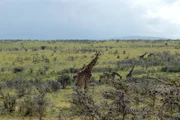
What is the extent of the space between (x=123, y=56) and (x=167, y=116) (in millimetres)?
92290

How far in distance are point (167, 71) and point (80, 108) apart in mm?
66064

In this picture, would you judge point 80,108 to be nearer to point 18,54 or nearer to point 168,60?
point 168,60

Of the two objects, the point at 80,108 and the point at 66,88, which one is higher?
the point at 80,108

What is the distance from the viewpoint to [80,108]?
2008 centimetres

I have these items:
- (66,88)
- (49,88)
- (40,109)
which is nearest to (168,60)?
(66,88)

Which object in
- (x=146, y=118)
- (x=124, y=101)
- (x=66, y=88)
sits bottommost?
(x=66, y=88)

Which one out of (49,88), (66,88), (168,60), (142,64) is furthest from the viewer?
(168,60)

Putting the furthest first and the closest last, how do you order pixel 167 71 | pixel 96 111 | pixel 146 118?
pixel 167 71
pixel 146 118
pixel 96 111

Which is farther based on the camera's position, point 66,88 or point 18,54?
point 18,54

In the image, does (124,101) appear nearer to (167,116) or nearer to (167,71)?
(167,116)

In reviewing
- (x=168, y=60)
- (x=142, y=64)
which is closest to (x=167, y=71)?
(x=142, y=64)

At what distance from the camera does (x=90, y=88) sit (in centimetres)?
4244

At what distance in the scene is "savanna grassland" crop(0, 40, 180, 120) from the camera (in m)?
20.4

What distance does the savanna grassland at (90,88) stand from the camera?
20391 millimetres
